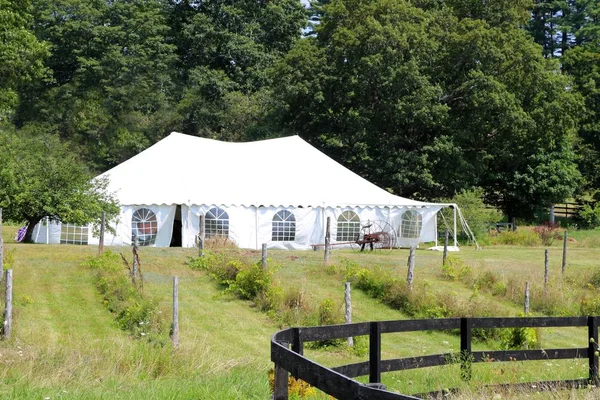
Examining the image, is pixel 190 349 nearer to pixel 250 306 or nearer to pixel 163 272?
pixel 250 306

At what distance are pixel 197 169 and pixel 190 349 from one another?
2497 cm

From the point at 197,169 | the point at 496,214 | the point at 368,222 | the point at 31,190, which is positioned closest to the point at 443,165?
the point at 496,214

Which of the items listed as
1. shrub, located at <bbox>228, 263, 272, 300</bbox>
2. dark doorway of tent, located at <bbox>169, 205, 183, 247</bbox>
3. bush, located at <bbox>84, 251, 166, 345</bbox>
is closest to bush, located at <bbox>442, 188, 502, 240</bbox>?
dark doorway of tent, located at <bbox>169, 205, 183, 247</bbox>

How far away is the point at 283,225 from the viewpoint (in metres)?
33.9

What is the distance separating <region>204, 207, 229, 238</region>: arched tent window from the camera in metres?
33.2

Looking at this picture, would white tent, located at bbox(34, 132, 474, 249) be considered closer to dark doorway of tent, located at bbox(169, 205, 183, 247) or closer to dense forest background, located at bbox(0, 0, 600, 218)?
dark doorway of tent, located at bbox(169, 205, 183, 247)

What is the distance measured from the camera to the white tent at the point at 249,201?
33.2m

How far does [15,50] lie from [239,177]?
31.8 ft

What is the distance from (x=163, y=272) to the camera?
23.6 meters

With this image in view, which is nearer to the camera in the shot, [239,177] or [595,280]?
[595,280]

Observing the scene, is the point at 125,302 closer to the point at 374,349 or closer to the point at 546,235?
the point at 374,349

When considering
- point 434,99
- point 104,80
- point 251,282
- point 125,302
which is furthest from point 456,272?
point 104,80

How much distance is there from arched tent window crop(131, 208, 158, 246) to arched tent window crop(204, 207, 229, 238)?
2.01 metres

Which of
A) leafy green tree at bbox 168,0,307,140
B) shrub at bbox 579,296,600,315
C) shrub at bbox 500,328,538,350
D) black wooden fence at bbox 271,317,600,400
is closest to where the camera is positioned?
black wooden fence at bbox 271,317,600,400
